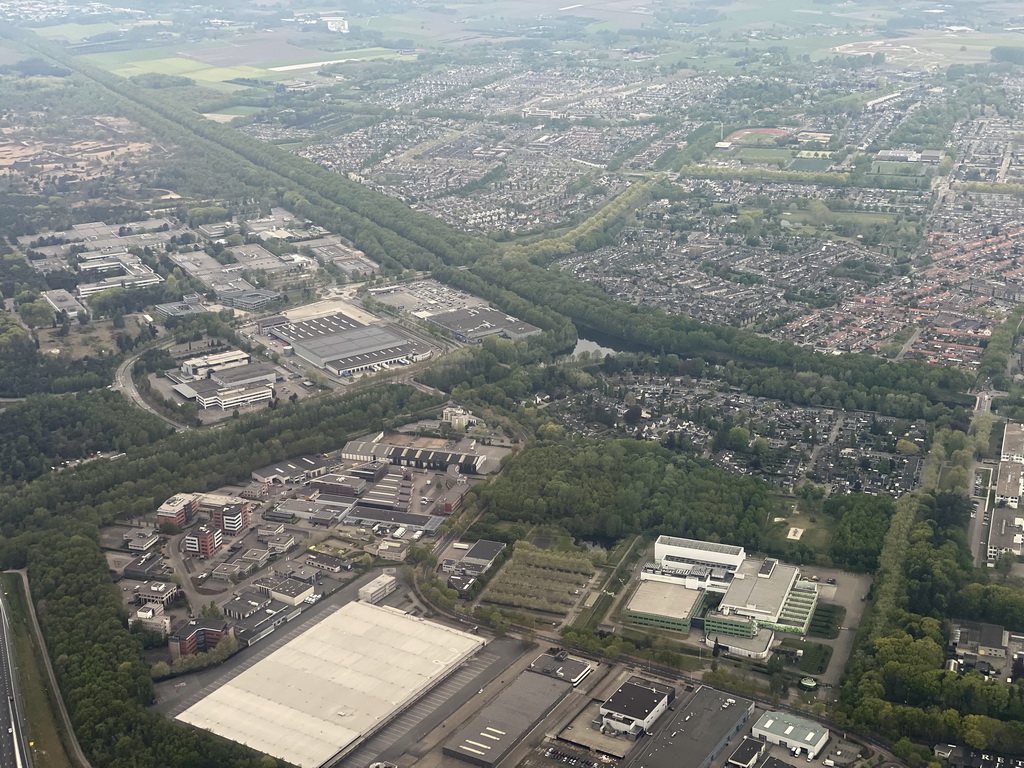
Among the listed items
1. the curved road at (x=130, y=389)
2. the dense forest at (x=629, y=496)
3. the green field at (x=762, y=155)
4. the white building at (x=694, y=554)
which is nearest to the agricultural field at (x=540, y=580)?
the white building at (x=694, y=554)

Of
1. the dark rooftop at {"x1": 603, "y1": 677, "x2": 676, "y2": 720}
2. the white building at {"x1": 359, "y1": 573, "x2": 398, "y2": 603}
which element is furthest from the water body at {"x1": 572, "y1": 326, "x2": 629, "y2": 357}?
the dark rooftop at {"x1": 603, "y1": 677, "x2": 676, "y2": 720}

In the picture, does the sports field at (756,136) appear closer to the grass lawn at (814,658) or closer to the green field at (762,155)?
the green field at (762,155)

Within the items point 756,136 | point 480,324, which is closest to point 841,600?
point 480,324

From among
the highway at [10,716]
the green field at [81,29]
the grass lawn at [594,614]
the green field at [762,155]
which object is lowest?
the highway at [10,716]

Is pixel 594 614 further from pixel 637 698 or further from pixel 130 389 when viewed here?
pixel 130 389

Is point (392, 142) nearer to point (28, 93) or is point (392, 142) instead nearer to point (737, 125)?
point (737, 125)

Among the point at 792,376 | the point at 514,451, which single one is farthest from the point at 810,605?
the point at 792,376
